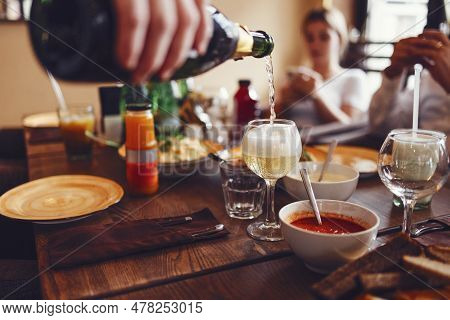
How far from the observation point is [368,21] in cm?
364

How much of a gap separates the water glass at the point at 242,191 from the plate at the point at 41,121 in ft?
3.61

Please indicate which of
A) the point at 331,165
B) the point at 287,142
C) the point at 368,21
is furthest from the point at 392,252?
the point at 368,21

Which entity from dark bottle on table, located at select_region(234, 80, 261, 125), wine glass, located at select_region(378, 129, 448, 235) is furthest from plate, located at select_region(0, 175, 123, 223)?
dark bottle on table, located at select_region(234, 80, 261, 125)

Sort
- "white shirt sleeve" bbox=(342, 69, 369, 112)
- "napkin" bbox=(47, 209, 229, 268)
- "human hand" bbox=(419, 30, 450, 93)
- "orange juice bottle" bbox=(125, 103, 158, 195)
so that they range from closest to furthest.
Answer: "napkin" bbox=(47, 209, 229, 268)
"orange juice bottle" bbox=(125, 103, 158, 195)
"human hand" bbox=(419, 30, 450, 93)
"white shirt sleeve" bbox=(342, 69, 369, 112)

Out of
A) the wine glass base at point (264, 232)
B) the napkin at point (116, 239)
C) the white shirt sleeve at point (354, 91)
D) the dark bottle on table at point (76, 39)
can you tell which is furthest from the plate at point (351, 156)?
the white shirt sleeve at point (354, 91)

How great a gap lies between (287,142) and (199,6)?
1.22 feet

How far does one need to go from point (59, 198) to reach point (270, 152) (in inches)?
21.1

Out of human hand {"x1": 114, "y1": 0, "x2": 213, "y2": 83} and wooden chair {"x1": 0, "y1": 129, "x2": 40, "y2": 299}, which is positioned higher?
human hand {"x1": 114, "y1": 0, "x2": 213, "y2": 83}

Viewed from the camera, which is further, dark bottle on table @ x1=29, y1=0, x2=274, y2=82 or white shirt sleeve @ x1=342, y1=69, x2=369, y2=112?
white shirt sleeve @ x1=342, y1=69, x2=369, y2=112

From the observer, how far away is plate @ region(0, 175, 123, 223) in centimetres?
94

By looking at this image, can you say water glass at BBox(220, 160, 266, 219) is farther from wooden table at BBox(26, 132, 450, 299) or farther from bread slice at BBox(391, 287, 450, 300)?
bread slice at BBox(391, 287, 450, 300)

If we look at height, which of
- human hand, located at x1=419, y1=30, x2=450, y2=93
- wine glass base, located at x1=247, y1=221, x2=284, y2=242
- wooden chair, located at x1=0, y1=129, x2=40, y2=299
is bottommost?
wooden chair, located at x1=0, y1=129, x2=40, y2=299

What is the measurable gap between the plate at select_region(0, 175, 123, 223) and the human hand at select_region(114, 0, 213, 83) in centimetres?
47

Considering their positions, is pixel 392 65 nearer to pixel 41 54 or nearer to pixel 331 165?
pixel 331 165
